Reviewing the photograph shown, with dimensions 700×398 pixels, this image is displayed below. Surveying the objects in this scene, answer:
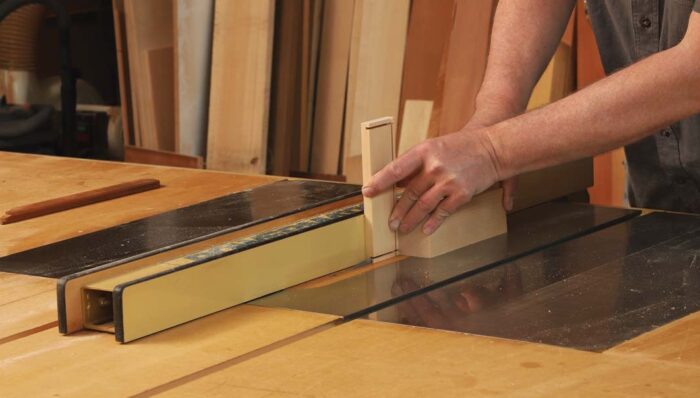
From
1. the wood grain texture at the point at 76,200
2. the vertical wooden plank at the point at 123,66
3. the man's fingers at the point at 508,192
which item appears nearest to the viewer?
the man's fingers at the point at 508,192

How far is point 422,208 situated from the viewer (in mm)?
1856

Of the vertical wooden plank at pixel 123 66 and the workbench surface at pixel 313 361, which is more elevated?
the vertical wooden plank at pixel 123 66

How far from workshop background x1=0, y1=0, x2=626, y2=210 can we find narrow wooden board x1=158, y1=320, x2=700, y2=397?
7.21ft

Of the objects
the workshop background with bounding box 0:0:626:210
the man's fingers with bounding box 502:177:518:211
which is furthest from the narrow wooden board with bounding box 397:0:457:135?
the man's fingers with bounding box 502:177:518:211

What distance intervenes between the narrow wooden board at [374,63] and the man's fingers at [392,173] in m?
1.83

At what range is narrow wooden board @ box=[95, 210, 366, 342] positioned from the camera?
1.46 meters

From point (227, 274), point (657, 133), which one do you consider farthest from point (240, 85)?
point (227, 274)

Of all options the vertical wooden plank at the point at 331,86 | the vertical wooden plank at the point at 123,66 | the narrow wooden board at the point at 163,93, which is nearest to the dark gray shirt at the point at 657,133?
the vertical wooden plank at the point at 331,86

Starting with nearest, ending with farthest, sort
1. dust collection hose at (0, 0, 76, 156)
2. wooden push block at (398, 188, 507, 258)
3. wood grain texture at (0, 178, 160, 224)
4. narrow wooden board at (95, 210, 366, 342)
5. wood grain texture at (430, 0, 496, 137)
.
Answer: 1. narrow wooden board at (95, 210, 366, 342)
2. wooden push block at (398, 188, 507, 258)
3. wood grain texture at (0, 178, 160, 224)
4. wood grain texture at (430, 0, 496, 137)
5. dust collection hose at (0, 0, 76, 156)

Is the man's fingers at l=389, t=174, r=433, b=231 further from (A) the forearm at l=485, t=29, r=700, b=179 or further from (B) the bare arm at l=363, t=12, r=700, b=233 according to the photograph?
(A) the forearm at l=485, t=29, r=700, b=179

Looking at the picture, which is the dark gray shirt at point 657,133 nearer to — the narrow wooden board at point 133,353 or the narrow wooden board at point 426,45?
the narrow wooden board at point 133,353

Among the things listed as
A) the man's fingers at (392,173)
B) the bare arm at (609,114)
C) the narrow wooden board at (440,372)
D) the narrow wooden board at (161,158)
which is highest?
the bare arm at (609,114)

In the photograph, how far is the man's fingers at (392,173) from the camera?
1.83 m

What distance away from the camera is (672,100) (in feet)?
5.84
